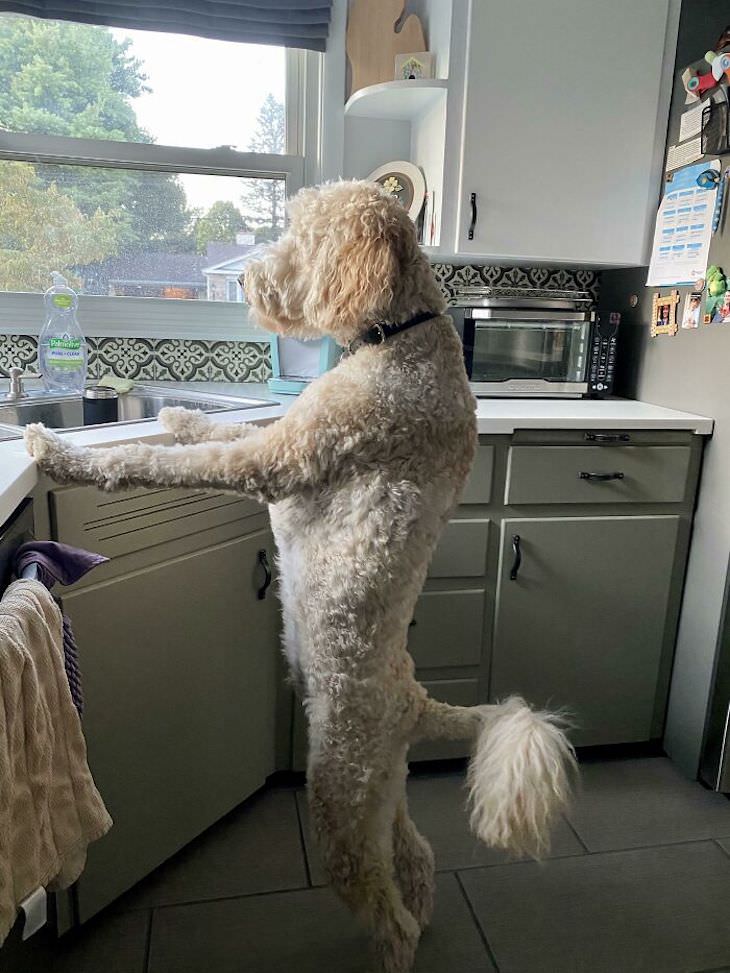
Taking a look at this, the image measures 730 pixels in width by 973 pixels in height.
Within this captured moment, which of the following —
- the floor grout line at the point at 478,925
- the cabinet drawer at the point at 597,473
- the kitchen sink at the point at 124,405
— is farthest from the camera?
the cabinet drawer at the point at 597,473

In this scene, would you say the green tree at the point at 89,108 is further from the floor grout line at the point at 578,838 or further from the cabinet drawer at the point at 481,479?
the floor grout line at the point at 578,838

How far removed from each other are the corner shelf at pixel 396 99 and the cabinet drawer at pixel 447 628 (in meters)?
1.33

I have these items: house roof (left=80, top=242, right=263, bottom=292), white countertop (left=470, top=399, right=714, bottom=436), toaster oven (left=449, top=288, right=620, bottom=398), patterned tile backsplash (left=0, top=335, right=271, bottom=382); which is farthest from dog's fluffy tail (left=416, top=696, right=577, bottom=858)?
house roof (left=80, top=242, right=263, bottom=292)

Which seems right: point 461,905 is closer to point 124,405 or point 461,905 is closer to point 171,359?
point 124,405

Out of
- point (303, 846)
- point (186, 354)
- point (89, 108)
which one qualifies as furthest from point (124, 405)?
point (303, 846)

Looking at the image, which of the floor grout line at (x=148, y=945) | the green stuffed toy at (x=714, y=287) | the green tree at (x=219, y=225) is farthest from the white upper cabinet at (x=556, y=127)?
the floor grout line at (x=148, y=945)

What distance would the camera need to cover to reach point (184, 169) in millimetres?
2197

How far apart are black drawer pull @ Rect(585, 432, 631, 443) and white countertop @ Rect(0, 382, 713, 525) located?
2cm

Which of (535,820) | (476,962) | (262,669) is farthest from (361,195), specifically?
(476,962)

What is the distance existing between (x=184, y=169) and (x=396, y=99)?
64 centimetres

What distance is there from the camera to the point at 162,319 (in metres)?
2.25

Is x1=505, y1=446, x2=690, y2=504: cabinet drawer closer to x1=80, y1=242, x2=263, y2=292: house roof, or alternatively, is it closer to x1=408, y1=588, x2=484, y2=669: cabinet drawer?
x1=408, y1=588, x2=484, y2=669: cabinet drawer

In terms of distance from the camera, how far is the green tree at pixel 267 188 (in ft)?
7.40

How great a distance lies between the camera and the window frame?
2113 mm
